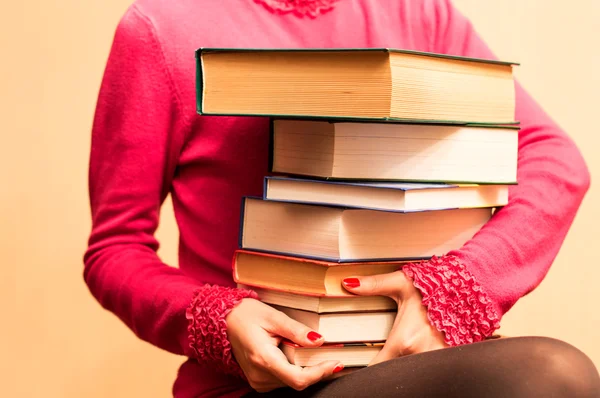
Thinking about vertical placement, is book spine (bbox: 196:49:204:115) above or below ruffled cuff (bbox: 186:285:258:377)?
above

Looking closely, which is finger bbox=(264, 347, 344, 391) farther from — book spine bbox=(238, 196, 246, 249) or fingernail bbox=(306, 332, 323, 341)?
book spine bbox=(238, 196, 246, 249)

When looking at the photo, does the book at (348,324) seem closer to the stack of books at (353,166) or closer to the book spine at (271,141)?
the stack of books at (353,166)

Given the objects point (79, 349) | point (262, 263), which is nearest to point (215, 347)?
point (262, 263)

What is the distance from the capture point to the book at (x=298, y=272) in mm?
748

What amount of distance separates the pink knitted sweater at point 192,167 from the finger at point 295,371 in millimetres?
134

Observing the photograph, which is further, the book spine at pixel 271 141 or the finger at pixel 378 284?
the book spine at pixel 271 141

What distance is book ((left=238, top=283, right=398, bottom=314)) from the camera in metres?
0.75

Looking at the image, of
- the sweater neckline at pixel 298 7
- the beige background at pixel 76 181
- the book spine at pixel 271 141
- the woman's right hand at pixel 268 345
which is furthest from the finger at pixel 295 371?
the beige background at pixel 76 181

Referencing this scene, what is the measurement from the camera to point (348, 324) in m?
0.77

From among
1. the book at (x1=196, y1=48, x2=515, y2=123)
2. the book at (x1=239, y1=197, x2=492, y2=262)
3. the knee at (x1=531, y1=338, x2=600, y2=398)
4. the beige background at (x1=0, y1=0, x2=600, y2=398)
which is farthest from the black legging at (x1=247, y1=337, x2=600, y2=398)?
the beige background at (x1=0, y1=0, x2=600, y2=398)

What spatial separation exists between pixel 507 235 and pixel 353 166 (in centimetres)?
20

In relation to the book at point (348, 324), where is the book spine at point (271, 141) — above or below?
above

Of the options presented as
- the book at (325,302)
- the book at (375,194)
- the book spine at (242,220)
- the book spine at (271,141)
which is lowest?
the book at (325,302)

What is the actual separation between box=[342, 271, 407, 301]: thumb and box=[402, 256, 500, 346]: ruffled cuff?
0.04 feet
